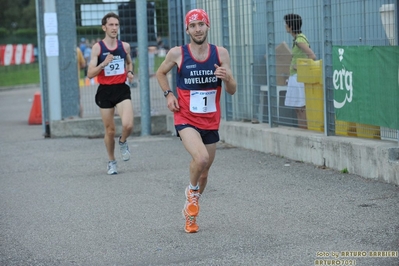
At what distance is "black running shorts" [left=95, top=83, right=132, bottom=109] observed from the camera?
11.8 meters

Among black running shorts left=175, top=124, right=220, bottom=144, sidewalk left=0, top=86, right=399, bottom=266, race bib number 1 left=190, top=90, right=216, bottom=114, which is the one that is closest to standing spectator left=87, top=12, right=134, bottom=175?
sidewalk left=0, top=86, right=399, bottom=266

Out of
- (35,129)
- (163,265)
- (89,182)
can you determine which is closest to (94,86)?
(35,129)

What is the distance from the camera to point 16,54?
56.6 meters

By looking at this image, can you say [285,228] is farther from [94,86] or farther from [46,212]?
[94,86]

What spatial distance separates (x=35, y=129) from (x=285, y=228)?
485 inches

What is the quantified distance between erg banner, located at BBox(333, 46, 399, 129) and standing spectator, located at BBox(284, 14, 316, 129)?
107 cm

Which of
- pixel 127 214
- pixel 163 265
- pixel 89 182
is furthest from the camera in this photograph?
pixel 89 182

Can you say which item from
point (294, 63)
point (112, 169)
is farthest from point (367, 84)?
point (112, 169)

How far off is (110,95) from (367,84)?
11.9 ft

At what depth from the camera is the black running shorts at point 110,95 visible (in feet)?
38.9

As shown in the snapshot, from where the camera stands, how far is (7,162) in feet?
44.3

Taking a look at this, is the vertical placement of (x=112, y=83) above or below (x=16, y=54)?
below

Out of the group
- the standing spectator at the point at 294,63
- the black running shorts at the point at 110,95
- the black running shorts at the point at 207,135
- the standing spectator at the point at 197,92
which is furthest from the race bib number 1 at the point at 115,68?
the black running shorts at the point at 207,135

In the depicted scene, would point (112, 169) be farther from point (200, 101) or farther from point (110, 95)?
point (200, 101)
